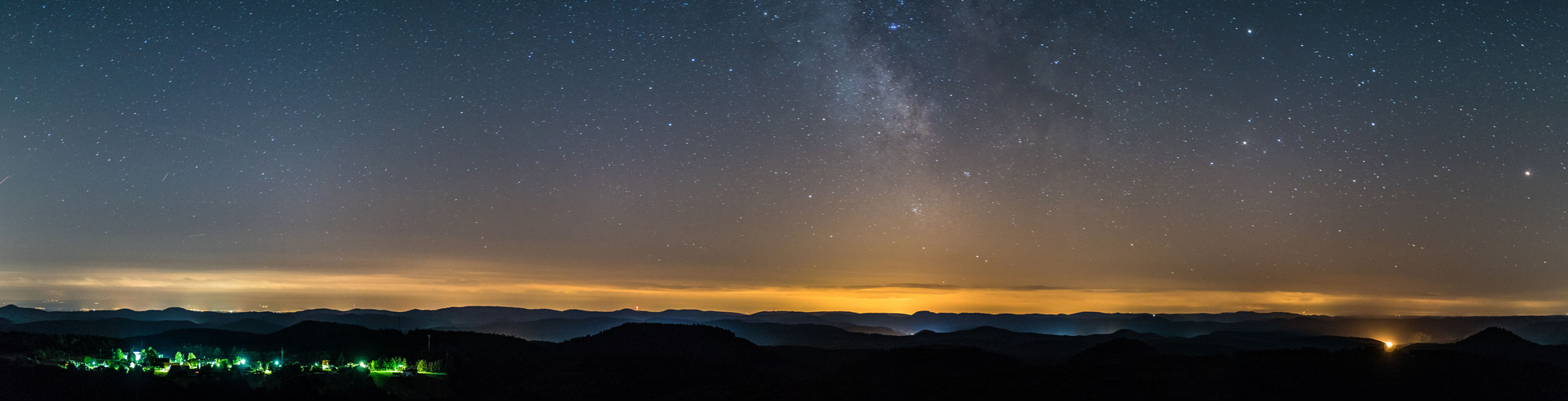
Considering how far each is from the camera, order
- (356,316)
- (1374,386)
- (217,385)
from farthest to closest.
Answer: (356,316) → (1374,386) → (217,385)

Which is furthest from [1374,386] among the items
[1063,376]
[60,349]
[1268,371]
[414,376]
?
[60,349]

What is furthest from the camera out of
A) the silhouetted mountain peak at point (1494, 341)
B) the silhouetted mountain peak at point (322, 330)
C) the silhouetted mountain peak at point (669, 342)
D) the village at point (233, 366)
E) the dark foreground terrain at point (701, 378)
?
the silhouetted mountain peak at point (1494, 341)

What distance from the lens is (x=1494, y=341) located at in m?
106

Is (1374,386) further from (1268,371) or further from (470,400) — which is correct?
(470,400)

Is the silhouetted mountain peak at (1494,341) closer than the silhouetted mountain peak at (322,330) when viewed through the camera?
No

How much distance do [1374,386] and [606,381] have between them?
1292 inches

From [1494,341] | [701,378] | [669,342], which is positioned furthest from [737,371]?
[1494,341]

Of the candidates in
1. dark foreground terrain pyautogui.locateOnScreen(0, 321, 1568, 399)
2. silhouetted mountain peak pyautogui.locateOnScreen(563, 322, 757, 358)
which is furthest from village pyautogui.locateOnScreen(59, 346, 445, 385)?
silhouetted mountain peak pyautogui.locateOnScreen(563, 322, 757, 358)

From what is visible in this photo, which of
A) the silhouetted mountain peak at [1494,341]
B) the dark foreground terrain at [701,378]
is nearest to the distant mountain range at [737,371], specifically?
the dark foreground terrain at [701,378]

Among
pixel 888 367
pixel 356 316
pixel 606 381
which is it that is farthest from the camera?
pixel 356 316

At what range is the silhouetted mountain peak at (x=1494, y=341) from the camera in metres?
104

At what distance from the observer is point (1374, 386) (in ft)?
120

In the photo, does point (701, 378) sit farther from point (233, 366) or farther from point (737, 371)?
point (233, 366)

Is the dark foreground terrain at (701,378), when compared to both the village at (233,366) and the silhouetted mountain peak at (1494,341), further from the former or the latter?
the silhouetted mountain peak at (1494,341)
